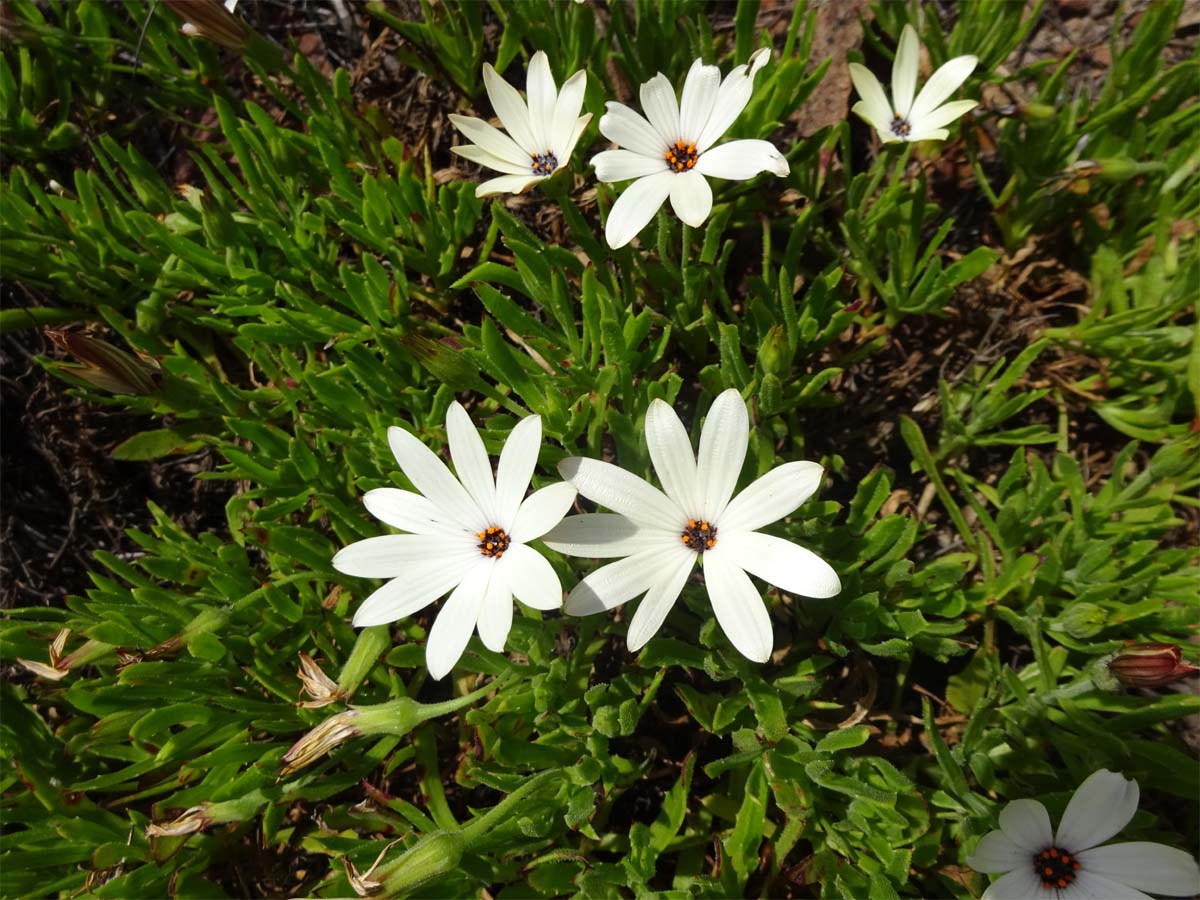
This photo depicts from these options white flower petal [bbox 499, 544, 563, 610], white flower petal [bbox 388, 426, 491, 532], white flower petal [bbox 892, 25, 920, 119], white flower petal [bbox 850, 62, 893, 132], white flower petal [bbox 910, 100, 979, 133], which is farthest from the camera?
white flower petal [bbox 892, 25, 920, 119]

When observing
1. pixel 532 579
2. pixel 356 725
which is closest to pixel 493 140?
pixel 532 579

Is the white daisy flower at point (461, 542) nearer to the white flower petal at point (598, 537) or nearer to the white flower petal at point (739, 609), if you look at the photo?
the white flower petal at point (598, 537)

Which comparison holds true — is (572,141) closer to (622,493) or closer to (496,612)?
(622,493)

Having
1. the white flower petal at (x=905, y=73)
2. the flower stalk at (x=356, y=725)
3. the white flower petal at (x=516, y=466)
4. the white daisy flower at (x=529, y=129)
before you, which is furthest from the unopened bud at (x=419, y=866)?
the white flower petal at (x=905, y=73)

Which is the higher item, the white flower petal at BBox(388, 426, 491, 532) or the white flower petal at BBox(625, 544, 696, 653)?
the white flower petal at BBox(388, 426, 491, 532)

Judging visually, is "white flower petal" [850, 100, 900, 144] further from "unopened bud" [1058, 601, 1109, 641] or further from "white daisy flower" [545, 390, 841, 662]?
"unopened bud" [1058, 601, 1109, 641]

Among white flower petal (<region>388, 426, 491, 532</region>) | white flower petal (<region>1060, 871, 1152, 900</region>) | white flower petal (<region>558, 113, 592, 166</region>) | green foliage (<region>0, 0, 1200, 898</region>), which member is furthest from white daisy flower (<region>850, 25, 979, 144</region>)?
white flower petal (<region>1060, 871, 1152, 900</region>)
